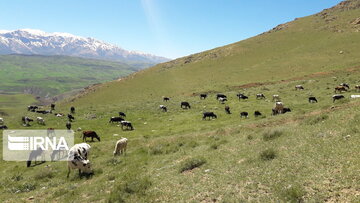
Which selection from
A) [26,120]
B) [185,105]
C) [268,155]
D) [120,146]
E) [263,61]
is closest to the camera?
[268,155]

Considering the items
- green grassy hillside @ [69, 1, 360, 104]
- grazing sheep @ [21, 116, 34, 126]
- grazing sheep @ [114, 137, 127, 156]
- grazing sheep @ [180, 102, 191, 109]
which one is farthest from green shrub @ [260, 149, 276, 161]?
green grassy hillside @ [69, 1, 360, 104]

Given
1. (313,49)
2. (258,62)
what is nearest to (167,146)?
(258,62)

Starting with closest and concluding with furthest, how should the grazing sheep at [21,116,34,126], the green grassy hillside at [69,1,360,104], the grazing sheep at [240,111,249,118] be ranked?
the grazing sheep at [240,111,249,118], the grazing sheep at [21,116,34,126], the green grassy hillside at [69,1,360,104]

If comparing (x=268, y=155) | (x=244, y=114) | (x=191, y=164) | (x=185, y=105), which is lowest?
(x=191, y=164)

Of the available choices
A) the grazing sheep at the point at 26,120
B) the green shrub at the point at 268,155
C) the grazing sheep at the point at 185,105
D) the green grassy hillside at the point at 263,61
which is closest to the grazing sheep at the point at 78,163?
the green shrub at the point at 268,155

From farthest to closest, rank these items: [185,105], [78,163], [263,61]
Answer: [263,61] < [185,105] < [78,163]

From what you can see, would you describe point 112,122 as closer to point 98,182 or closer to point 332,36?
point 98,182

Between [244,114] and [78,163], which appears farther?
[244,114]

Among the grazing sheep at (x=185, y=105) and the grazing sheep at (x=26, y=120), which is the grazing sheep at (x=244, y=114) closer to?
the grazing sheep at (x=185, y=105)

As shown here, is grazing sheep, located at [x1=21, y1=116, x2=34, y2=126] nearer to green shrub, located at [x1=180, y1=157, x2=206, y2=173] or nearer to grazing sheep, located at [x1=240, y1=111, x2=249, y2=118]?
grazing sheep, located at [x1=240, y1=111, x2=249, y2=118]

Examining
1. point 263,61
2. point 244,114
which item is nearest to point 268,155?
point 244,114

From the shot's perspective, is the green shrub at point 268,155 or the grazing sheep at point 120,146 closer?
the green shrub at point 268,155

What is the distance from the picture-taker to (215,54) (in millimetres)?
101312

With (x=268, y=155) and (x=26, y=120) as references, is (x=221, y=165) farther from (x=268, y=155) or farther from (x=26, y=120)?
(x=26, y=120)
